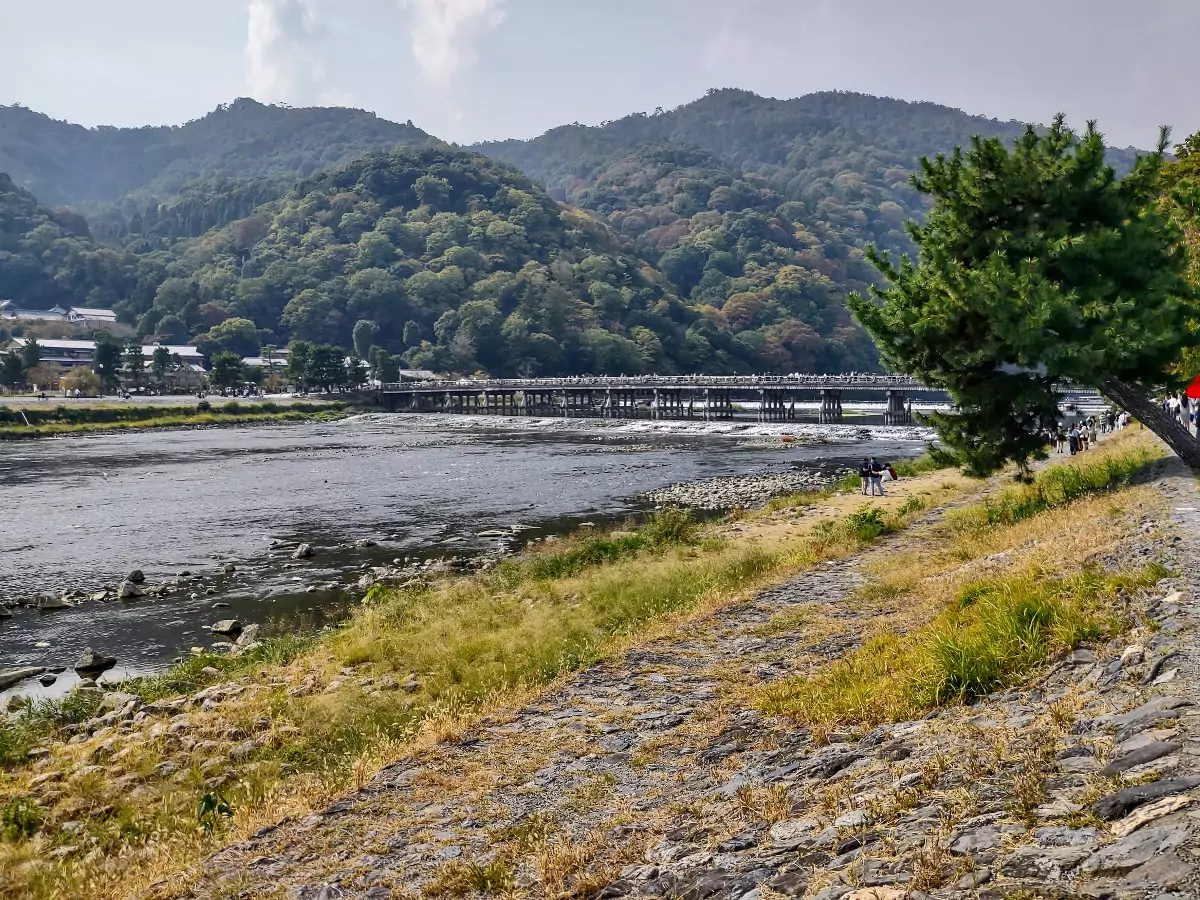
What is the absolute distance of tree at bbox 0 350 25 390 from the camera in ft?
296

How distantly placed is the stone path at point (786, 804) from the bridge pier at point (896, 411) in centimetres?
7046

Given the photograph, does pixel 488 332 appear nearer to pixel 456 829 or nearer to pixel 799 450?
pixel 799 450

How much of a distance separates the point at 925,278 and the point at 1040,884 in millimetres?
15723

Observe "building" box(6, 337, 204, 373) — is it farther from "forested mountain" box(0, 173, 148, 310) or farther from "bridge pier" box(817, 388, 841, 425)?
"bridge pier" box(817, 388, 841, 425)

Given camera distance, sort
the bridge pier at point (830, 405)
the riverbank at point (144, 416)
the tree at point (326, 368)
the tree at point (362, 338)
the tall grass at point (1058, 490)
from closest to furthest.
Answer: the tall grass at point (1058, 490), the riverbank at point (144, 416), the bridge pier at point (830, 405), the tree at point (326, 368), the tree at point (362, 338)

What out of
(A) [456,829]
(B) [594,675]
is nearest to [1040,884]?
(A) [456,829]

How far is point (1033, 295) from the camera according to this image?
14977mm

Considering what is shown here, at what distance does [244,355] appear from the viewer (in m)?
138

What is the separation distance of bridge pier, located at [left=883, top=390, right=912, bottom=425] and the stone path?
7046 cm

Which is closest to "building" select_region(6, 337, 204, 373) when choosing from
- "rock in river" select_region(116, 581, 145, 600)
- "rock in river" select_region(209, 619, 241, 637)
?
"rock in river" select_region(116, 581, 145, 600)

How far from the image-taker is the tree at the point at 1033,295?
15.1m

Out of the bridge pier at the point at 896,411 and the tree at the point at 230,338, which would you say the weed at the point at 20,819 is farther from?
the tree at the point at 230,338

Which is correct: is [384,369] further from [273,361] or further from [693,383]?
[693,383]

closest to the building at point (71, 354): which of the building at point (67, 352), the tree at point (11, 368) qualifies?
the building at point (67, 352)
